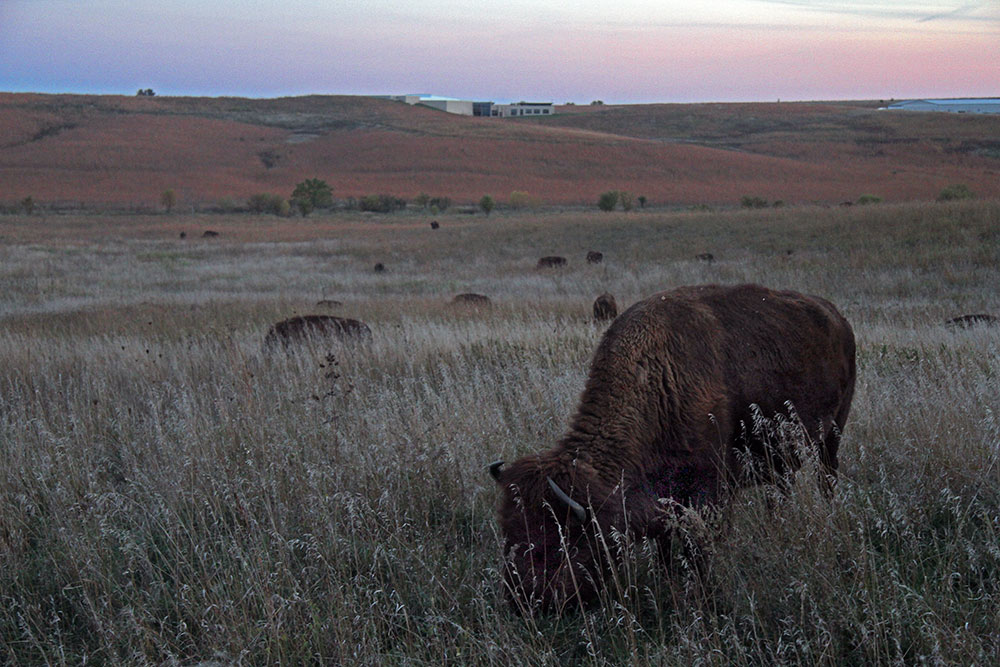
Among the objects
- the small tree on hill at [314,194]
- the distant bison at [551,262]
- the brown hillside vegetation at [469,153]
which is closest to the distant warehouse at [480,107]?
the brown hillside vegetation at [469,153]

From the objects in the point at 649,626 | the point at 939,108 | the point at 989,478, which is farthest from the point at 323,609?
the point at 939,108

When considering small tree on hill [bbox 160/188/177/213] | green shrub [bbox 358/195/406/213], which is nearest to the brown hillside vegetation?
small tree on hill [bbox 160/188/177/213]

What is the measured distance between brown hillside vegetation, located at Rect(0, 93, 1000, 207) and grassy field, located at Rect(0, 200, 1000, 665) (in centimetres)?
5672

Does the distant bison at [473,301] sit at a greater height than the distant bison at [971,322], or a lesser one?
lesser

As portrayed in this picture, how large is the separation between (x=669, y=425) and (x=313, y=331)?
6.84 metres

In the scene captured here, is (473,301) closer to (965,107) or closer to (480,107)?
(965,107)

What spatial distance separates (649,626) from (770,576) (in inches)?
22.8

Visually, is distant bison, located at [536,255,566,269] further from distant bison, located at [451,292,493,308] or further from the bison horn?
the bison horn

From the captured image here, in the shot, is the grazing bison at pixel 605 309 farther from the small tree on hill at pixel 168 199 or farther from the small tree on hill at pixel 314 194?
the small tree on hill at pixel 168 199

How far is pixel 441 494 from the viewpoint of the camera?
176 inches

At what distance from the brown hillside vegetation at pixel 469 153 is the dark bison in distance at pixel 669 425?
189 ft

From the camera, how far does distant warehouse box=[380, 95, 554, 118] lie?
157000 mm

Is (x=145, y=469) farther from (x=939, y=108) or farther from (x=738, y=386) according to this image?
(x=939, y=108)

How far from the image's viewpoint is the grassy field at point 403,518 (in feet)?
10.2
